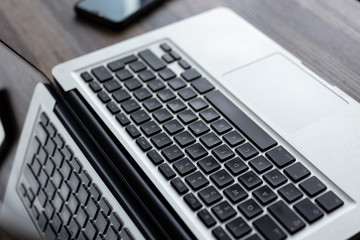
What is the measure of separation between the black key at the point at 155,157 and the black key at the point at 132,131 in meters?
0.03

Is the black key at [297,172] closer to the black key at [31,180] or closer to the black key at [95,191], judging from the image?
the black key at [95,191]

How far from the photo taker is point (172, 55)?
1.74 ft

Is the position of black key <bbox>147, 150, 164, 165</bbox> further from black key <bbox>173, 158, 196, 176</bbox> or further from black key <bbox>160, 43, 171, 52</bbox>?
black key <bbox>160, 43, 171, 52</bbox>

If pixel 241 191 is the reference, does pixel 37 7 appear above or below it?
above

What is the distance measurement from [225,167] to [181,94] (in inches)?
4.1

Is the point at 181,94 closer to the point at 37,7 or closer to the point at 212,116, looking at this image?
the point at 212,116

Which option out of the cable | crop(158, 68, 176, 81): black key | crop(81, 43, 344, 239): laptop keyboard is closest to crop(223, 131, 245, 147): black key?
crop(81, 43, 344, 239): laptop keyboard

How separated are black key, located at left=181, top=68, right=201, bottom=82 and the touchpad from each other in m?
0.03

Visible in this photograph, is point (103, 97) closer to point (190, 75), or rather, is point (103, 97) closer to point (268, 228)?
point (190, 75)

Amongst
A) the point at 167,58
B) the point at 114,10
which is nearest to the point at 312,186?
the point at 167,58

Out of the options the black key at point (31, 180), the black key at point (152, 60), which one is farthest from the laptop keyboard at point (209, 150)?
the black key at point (31, 180)

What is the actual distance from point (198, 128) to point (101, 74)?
0.13 metres

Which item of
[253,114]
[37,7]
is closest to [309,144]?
→ [253,114]

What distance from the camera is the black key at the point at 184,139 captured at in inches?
17.1
